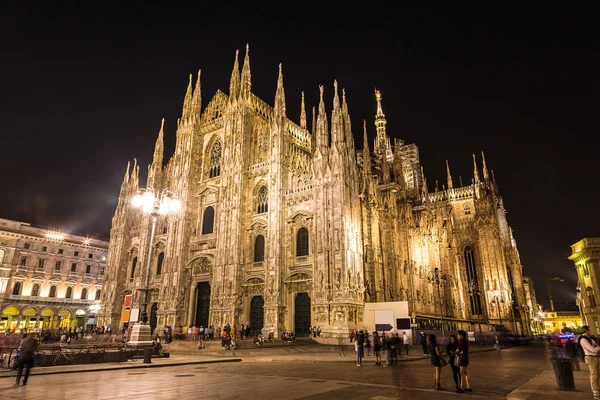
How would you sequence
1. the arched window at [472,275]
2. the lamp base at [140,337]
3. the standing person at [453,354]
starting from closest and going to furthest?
the standing person at [453,354] → the lamp base at [140,337] → the arched window at [472,275]

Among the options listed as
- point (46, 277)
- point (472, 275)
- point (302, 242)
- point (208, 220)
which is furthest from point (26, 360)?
point (472, 275)

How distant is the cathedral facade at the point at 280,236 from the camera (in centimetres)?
3142

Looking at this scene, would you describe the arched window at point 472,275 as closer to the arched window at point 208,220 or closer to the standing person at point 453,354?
the arched window at point 208,220

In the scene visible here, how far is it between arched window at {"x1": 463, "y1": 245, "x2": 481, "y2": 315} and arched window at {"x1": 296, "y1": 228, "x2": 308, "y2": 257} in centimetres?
3156

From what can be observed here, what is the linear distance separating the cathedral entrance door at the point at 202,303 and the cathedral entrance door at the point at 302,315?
9984mm

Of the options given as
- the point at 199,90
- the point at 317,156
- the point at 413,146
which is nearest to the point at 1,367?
the point at 317,156

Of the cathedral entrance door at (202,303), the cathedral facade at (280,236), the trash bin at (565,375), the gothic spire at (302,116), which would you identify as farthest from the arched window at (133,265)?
the trash bin at (565,375)

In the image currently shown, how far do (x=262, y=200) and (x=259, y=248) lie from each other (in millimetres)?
4772

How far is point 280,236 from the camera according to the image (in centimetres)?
3328

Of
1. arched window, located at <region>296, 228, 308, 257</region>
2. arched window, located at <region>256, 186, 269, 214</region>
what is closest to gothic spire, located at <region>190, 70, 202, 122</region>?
arched window, located at <region>256, 186, 269, 214</region>

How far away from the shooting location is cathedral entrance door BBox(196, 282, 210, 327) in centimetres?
3712

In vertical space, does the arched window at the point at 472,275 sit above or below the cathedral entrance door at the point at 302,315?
above

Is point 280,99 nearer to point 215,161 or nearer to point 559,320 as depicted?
point 215,161

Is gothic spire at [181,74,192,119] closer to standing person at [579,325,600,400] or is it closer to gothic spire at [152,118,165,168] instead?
gothic spire at [152,118,165,168]
